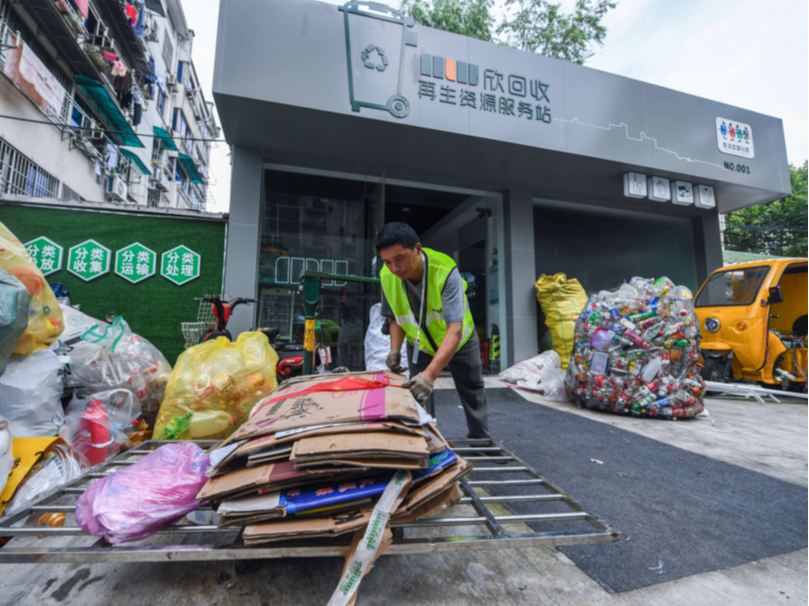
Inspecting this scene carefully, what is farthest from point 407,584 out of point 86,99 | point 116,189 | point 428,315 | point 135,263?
point 116,189

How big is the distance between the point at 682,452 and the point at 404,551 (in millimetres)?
2436

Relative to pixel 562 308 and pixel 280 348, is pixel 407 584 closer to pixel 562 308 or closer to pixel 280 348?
pixel 280 348

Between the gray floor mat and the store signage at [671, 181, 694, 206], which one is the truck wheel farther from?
the store signage at [671, 181, 694, 206]

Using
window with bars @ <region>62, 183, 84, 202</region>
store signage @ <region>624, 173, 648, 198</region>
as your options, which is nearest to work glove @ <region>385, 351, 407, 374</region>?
store signage @ <region>624, 173, 648, 198</region>

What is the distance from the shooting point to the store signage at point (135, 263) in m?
4.52

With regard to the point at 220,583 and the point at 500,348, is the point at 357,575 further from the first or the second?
the point at 500,348

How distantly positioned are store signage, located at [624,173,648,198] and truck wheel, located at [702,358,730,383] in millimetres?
2678

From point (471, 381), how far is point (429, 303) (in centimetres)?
59

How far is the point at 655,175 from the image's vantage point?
231 inches

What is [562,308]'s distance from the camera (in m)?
5.59

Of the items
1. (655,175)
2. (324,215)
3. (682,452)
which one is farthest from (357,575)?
(655,175)

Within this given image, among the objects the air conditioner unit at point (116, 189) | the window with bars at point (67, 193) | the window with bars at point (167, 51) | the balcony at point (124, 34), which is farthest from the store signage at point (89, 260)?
the window with bars at point (167, 51)

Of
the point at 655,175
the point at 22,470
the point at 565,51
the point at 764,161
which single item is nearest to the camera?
the point at 22,470

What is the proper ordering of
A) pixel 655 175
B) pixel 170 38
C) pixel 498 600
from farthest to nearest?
pixel 170 38, pixel 655 175, pixel 498 600
